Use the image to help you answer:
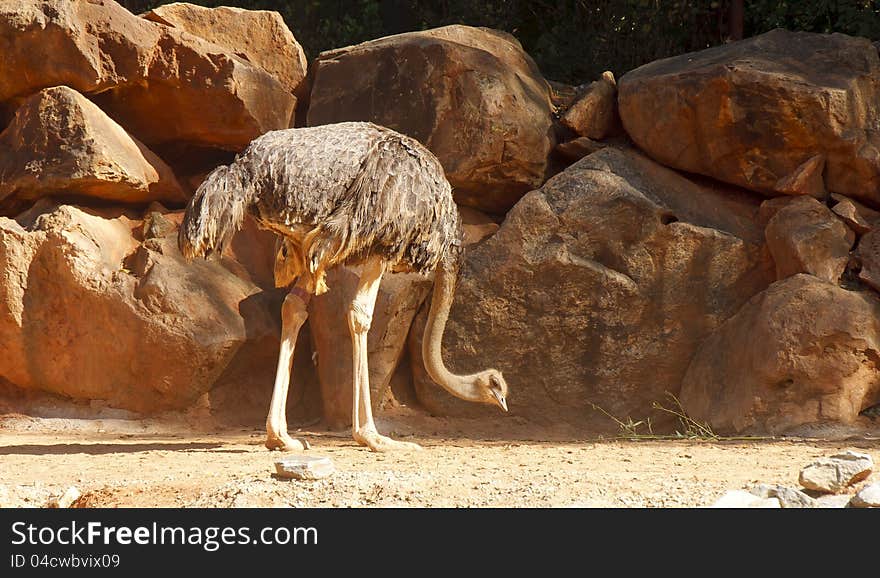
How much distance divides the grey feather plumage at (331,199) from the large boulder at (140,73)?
1.98 m

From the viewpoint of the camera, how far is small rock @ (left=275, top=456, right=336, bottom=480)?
16.2 feet

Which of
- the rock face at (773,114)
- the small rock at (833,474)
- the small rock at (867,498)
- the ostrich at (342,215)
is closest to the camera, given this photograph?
the small rock at (867,498)

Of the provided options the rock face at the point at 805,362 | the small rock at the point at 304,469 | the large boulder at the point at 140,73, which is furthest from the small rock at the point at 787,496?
the large boulder at the point at 140,73

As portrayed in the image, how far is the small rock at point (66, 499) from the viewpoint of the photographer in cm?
480

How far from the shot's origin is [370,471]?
17.5ft

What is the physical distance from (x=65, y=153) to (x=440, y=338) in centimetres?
288

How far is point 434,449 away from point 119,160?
3055 millimetres

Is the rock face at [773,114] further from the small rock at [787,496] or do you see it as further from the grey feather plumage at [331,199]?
the small rock at [787,496]

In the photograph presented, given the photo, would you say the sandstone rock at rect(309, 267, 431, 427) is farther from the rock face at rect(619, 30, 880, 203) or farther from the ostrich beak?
the rock face at rect(619, 30, 880, 203)

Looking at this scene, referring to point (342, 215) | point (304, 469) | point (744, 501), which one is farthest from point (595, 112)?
point (744, 501)

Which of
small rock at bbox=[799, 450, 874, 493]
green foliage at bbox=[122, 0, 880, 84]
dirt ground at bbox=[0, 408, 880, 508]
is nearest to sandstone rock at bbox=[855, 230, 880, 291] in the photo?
dirt ground at bbox=[0, 408, 880, 508]

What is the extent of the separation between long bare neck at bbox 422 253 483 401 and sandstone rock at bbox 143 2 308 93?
8.89 ft

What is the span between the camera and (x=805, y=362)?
23.1 ft
